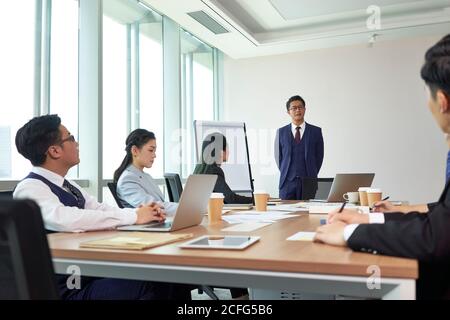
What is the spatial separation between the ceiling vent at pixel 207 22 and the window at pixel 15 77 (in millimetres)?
1791

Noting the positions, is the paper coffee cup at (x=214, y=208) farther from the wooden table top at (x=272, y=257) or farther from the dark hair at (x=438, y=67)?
the dark hair at (x=438, y=67)

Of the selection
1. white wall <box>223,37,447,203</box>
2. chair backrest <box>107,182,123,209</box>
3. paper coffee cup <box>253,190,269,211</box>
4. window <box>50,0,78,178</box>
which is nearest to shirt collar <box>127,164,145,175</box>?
chair backrest <box>107,182,123,209</box>

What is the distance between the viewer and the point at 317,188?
3412 mm

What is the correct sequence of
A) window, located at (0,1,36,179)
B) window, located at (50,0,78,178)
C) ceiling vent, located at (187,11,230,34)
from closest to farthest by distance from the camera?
window, located at (0,1,36,179), window, located at (50,0,78,178), ceiling vent, located at (187,11,230,34)

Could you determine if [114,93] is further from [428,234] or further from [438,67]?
[428,234]

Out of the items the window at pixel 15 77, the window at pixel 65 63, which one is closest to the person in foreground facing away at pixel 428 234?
the window at pixel 15 77

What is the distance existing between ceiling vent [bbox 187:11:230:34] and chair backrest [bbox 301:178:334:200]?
7.52ft

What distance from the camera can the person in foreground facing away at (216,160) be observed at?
2.80 m

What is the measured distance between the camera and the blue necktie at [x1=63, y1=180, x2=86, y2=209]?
5.62 ft

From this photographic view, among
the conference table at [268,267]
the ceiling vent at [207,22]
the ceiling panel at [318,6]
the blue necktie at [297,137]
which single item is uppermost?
the ceiling panel at [318,6]

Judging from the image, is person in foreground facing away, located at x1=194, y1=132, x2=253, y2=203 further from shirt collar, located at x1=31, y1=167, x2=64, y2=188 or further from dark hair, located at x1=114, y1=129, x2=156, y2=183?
shirt collar, located at x1=31, y1=167, x2=64, y2=188

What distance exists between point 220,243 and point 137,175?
1590mm
